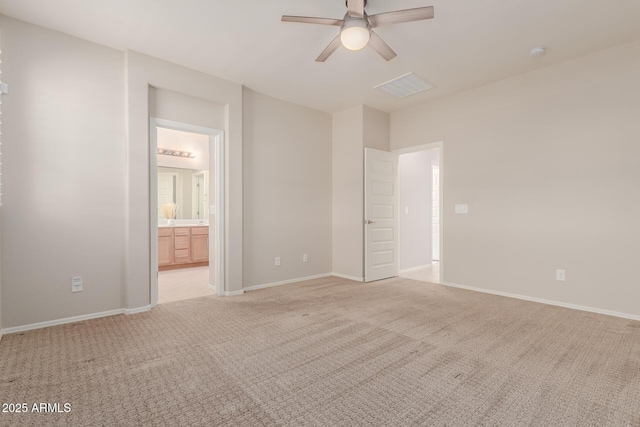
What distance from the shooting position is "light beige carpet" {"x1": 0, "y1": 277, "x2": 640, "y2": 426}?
1.64m

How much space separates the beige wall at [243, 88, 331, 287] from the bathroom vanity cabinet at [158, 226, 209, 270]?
8.13 ft

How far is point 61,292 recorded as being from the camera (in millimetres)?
3041

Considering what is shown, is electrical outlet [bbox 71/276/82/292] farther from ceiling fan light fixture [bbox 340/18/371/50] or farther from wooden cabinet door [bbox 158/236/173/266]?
ceiling fan light fixture [bbox 340/18/371/50]

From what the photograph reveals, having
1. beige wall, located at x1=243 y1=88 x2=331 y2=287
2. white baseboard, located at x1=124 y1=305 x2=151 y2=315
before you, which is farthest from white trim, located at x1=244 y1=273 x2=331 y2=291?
white baseboard, located at x1=124 y1=305 x2=151 y2=315

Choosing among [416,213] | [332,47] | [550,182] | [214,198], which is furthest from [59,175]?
[416,213]

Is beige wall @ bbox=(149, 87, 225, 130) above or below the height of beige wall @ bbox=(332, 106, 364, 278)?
above

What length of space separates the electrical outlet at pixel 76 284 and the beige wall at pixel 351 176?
11.8 ft

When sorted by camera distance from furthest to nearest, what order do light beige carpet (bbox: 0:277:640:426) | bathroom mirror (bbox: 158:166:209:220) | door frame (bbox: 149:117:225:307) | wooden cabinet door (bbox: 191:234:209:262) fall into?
bathroom mirror (bbox: 158:166:209:220), wooden cabinet door (bbox: 191:234:209:262), door frame (bbox: 149:117:225:307), light beige carpet (bbox: 0:277:640:426)

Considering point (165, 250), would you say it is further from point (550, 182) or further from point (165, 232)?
point (550, 182)

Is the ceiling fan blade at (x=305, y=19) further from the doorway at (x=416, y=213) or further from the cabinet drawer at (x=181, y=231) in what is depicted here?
the cabinet drawer at (x=181, y=231)

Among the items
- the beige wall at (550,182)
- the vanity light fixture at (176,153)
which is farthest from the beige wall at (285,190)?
the vanity light fixture at (176,153)

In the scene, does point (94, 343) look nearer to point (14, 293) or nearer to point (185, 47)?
point (14, 293)

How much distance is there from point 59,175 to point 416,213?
5.57 metres

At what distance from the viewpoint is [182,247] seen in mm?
6246
